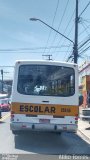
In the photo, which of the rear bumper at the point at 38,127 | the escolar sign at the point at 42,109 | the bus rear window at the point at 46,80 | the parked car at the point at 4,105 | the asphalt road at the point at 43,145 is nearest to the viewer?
the asphalt road at the point at 43,145

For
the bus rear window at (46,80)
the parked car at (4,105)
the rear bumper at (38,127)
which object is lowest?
the rear bumper at (38,127)

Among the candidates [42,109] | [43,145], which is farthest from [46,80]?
[43,145]

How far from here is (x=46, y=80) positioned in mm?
16312

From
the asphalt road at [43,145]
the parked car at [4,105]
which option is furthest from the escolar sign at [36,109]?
the parked car at [4,105]

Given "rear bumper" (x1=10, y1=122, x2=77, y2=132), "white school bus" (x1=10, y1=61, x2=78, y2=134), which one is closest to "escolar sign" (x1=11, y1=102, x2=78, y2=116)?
"white school bus" (x1=10, y1=61, x2=78, y2=134)

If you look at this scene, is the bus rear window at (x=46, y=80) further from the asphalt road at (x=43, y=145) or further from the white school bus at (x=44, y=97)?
the asphalt road at (x=43, y=145)

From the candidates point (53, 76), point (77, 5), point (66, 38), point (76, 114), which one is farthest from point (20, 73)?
point (77, 5)

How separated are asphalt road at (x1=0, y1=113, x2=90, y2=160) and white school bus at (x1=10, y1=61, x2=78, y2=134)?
61 centimetres

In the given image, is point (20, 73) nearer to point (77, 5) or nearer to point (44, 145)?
point (44, 145)

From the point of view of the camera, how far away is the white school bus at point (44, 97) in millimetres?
15773

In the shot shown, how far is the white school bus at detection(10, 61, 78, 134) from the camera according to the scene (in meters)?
15.8

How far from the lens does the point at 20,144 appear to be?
1600 centimetres

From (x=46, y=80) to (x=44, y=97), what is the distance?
71 centimetres

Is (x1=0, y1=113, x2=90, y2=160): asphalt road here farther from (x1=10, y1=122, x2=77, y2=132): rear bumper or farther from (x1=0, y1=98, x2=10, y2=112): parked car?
(x1=0, y1=98, x2=10, y2=112): parked car
